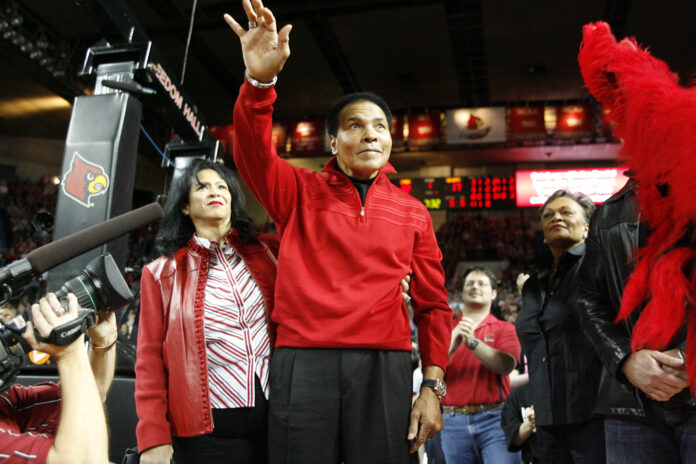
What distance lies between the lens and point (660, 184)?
52.4 inches

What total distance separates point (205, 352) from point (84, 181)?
194 centimetres

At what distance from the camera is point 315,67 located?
1133 centimetres

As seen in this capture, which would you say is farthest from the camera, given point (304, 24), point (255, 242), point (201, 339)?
point (304, 24)

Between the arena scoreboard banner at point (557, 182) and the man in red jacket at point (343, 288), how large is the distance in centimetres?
1056

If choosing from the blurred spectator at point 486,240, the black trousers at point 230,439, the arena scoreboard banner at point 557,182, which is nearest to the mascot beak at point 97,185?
the black trousers at point 230,439

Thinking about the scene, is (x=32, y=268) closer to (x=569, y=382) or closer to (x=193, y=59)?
(x=569, y=382)

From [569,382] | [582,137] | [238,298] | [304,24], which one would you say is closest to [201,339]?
[238,298]

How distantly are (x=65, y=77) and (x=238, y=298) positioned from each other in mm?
10206

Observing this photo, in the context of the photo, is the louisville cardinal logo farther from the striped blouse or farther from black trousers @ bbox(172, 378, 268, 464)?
black trousers @ bbox(172, 378, 268, 464)

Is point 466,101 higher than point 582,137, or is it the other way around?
point 466,101

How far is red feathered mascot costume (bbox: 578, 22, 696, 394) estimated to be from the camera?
1229mm

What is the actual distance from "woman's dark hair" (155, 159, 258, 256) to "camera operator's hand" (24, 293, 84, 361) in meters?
0.71

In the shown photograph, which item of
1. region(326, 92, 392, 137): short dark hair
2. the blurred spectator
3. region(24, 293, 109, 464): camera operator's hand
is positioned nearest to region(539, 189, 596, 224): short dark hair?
region(326, 92, 392, 137): short dark hair

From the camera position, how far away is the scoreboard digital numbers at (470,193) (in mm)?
11914
